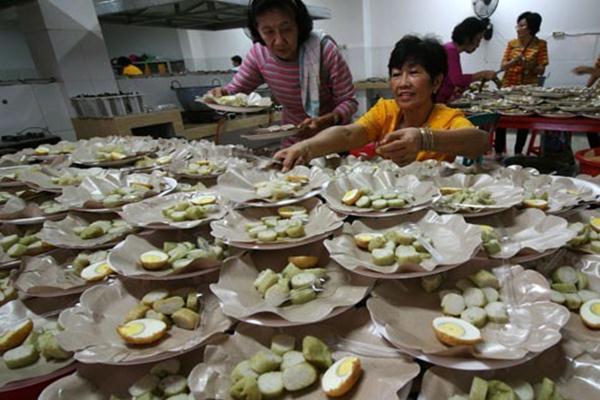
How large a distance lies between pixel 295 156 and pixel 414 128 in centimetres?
Result: 61

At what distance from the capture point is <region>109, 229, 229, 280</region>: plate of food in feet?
3.38

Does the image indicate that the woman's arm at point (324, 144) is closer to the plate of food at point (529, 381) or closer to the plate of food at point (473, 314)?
the plate of food at point (473, 314)

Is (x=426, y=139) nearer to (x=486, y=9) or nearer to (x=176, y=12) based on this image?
(x=176, y=12)

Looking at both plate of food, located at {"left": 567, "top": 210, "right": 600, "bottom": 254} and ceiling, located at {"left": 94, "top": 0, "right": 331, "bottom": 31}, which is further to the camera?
ceiling, located at {"left": 94, "top": 0, "right": 331, "bottom": 31}

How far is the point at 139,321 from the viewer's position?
2.96 feet

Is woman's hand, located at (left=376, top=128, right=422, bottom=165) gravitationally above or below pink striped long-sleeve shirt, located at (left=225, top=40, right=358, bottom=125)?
below

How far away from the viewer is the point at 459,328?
2.52 feet

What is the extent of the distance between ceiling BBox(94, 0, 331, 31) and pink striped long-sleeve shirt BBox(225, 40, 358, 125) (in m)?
1.91

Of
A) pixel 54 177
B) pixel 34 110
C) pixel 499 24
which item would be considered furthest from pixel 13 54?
pixel 499 24

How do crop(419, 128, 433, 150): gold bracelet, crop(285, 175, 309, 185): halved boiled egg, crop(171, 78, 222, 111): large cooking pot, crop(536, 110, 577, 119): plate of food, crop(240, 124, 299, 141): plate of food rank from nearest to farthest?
crop(285, 175, 309, 185): halved boiled egg, crop(419, 128, 433, 150): gold bracelet, crop(240, 124, 299, 141): plate of food, crop(536, 110, 577, 119): plate of food, crop(171, 78, 222, 111): large cooking pot

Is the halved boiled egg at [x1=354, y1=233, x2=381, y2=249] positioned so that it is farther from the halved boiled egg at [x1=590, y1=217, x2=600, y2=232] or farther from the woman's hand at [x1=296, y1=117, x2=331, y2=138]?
the woman's hand at [x1=296, y1=117, x2=331, y2=138]

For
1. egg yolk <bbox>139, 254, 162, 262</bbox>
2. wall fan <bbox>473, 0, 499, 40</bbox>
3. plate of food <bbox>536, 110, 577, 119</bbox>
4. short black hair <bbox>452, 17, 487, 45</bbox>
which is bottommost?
plate of food <bbox>536, 110, 577, 119</bbox>

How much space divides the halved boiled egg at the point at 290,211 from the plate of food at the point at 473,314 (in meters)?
0.45

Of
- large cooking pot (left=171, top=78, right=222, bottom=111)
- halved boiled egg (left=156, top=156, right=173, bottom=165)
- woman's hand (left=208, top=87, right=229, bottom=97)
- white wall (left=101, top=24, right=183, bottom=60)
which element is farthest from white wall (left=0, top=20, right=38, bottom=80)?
halved boiled egg (left=156, top=156, right=173, bottom=165)
